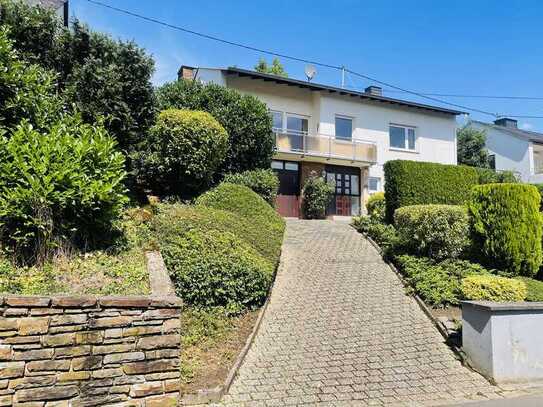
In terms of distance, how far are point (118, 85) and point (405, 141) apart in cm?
1803

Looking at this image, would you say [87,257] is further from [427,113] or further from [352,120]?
[427,113]

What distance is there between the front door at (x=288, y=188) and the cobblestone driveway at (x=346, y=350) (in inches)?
409

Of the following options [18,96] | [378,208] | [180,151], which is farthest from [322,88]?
[18,96]

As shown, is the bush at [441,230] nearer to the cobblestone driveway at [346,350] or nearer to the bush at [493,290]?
the cobblestone driveway at [346,350]

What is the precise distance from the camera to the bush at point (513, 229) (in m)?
10.0

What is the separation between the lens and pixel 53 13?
11141mm

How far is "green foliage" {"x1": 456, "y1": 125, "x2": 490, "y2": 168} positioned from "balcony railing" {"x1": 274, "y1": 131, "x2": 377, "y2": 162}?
11.9 m

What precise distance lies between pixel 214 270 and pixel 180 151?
491 centimetres

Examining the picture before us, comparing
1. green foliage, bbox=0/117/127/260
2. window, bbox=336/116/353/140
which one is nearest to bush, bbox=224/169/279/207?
green foliage, bbox=0/117/127/260

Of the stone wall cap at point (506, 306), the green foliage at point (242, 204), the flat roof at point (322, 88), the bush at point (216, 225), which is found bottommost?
the stone wall cap at point (506, 306)

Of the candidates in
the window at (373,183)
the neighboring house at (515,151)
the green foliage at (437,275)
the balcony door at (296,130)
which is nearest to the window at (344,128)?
the balcony door at (296,130)

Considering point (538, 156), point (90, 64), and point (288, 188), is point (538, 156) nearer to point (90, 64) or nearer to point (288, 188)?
point (288, 188)

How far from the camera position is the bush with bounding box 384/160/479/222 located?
1397 centimetres

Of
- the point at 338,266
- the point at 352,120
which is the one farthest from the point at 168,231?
the point at 352,120
